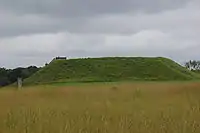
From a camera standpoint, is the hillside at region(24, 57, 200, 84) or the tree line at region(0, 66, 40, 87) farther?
the tree line at region(0, 66, 40, 87)

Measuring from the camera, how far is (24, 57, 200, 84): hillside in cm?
5188

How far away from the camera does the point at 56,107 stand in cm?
645

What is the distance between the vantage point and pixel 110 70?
181 feet

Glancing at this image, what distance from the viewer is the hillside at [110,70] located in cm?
5188

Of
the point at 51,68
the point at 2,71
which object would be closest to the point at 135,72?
the point at 51,68

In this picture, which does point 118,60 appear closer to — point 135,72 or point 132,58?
point 132,58

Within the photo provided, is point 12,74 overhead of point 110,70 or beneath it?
beneath

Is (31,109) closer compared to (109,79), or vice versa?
(31,109)

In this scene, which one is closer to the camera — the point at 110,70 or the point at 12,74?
the point at 110,70

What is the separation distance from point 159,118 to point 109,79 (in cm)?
4537

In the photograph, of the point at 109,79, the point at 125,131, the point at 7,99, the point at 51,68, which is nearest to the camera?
the point at 125,131

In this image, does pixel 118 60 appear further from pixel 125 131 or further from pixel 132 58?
pixel 125 131

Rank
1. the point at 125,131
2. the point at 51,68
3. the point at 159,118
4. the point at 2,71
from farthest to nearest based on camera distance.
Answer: the point at 2,71, the point at 51,68, the point at 159,118, the point at 125,131

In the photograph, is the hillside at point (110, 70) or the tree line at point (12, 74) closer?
the hillside at point (110, 70)
